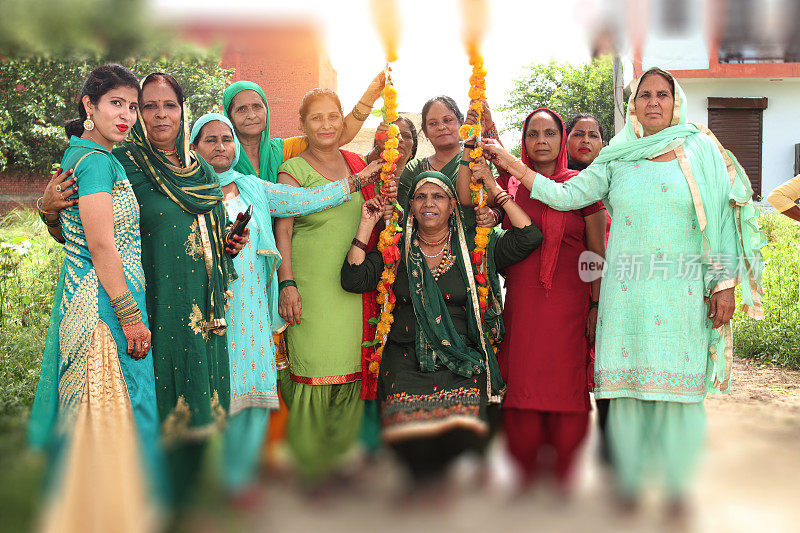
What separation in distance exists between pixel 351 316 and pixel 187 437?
113 centimetres

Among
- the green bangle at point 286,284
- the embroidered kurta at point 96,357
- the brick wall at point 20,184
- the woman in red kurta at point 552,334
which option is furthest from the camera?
the brick wall at point 20,184

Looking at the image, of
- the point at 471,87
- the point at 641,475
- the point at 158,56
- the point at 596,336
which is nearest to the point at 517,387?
the point at 596,336

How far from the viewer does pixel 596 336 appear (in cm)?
341

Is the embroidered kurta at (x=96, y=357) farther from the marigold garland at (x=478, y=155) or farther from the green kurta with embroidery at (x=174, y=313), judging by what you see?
the marigold garland at (x=478, y=155)

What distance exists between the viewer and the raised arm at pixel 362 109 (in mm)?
4059

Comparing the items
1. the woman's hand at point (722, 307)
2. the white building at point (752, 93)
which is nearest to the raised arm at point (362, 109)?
the woman's hand at point (722, 307)

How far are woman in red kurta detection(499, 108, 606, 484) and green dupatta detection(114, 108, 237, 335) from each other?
5.13 feet

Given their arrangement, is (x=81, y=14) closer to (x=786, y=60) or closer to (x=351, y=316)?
(x=351, y=316)

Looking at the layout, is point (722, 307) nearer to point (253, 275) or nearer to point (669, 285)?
point (669, 285)

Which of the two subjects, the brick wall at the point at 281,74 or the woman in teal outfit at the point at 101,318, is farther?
the brick wall at the point at 281,74

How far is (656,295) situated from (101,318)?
2526mm

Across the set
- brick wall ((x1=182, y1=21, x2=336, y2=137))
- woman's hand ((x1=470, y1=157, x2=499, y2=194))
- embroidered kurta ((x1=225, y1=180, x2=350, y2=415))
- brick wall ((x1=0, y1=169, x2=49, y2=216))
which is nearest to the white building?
brick wall ((x1=182, y1=21, x2=336, y2=137))

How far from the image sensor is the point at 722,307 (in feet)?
10.4

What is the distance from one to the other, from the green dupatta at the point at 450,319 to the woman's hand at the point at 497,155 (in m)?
0.26
